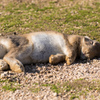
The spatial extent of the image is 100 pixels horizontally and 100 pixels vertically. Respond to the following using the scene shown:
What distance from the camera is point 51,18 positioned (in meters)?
10.9

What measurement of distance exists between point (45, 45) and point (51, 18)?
169 inches

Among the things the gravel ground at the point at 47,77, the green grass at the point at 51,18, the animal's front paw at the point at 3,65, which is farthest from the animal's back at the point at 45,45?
the green grass at the point at 51,18

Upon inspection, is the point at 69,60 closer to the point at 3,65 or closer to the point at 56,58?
the point at 56,58

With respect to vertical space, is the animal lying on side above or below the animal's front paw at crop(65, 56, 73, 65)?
above

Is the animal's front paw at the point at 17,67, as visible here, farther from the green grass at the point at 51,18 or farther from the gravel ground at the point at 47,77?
the green grass at the point at 51,18

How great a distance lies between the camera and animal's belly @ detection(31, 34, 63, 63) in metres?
6.76

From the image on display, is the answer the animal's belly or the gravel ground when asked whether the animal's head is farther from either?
the animal's belly

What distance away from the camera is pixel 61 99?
4.91m

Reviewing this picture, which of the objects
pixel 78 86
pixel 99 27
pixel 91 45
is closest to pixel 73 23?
pixel 99 27

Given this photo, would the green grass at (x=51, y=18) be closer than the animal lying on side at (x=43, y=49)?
No

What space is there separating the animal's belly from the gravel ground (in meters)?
0.26

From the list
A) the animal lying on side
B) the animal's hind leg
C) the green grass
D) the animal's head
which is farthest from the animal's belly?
the green grass

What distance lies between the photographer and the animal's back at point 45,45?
6766 mm

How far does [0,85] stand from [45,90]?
3.74 feet
